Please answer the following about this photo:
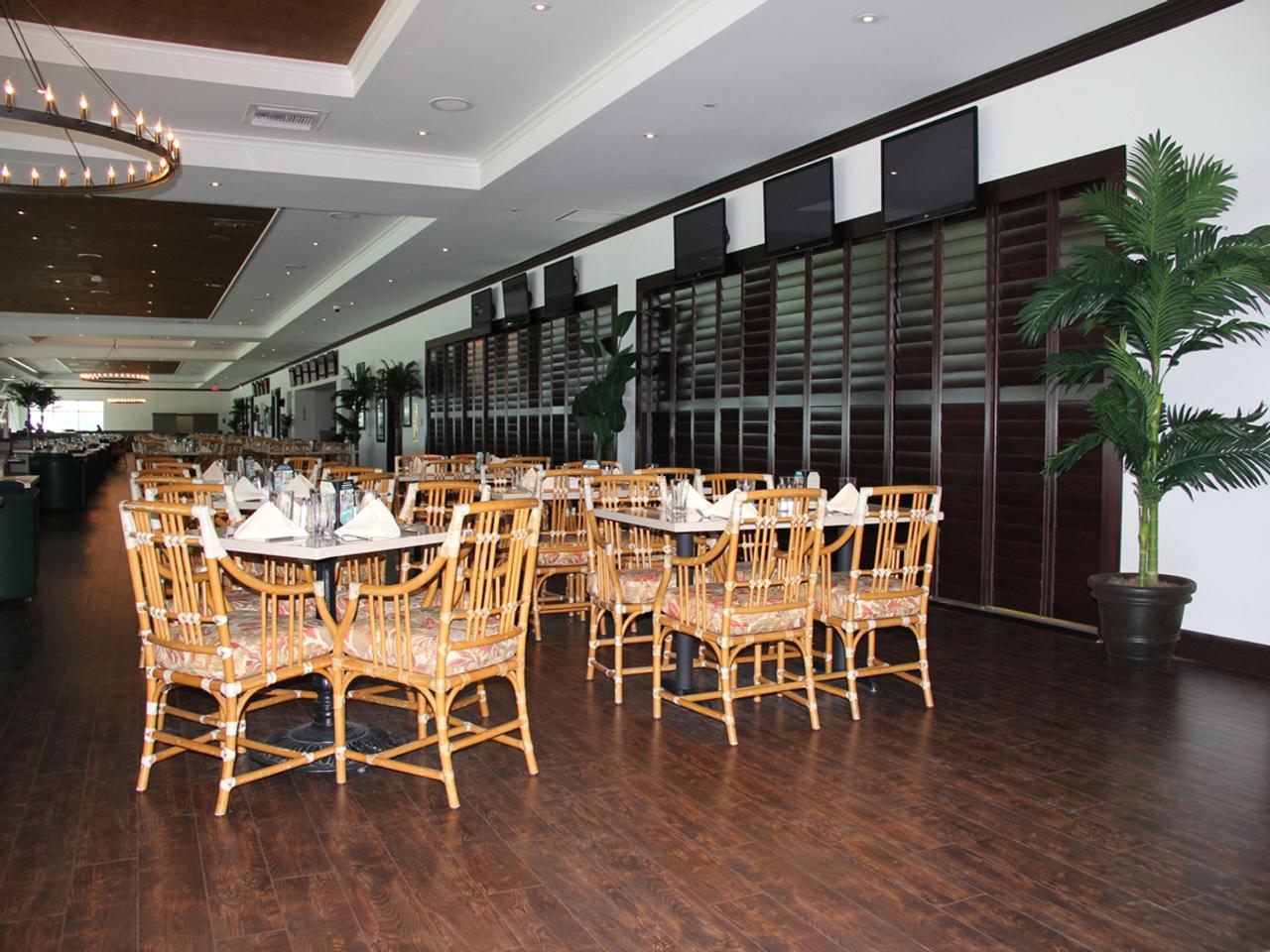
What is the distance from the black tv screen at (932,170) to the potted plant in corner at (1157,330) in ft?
3.71

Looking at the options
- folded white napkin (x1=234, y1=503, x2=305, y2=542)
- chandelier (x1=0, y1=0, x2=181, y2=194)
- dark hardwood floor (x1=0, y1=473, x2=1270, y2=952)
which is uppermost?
chandelier (x1=0, y1=0, x2=181, y2=194)

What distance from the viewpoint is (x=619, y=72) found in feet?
20.7

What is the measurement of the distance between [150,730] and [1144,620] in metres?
4.36

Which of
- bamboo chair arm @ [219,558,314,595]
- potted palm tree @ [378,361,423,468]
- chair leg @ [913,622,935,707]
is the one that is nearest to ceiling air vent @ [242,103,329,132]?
bamboo chair arm @ [219,558,314,595]

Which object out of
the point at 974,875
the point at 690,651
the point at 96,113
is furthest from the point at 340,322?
the point at 974,875

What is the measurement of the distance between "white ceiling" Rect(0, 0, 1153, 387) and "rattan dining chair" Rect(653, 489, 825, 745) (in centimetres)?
269

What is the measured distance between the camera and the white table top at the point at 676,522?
425cm

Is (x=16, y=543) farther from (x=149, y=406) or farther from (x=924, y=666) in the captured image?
(x=149, y=406)

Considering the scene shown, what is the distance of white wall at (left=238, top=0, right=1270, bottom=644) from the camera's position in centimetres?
473

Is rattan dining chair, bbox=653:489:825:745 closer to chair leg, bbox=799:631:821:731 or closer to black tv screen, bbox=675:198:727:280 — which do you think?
chair leg, bbox=799:631:821:731

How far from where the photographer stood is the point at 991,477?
6117 millimetres

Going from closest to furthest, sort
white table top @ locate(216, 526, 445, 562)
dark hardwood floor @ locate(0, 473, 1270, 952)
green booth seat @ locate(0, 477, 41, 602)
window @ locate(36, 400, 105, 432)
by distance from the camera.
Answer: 1. dark hardwood floor @ locate(0, 473, 1270, 952)
2. white table top @ locate(216, 526, 445, 562)
3. green booth seat @ locate(0, 477, 41, 602)
4. window @ locate(36, 400, 105, 432)

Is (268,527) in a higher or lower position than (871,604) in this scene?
higher

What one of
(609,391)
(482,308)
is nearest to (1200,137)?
(609,391)
